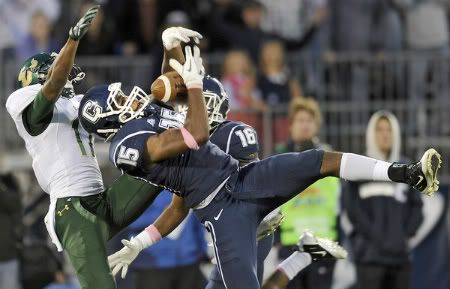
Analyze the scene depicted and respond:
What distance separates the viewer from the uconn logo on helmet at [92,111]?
6.84 m

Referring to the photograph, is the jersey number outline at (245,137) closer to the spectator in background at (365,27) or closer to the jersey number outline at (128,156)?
the jersey number outline at (128,156)

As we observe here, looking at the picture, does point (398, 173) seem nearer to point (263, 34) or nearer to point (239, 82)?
point (239, 82)

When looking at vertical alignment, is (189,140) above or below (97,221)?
above

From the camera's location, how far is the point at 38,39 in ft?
39.6

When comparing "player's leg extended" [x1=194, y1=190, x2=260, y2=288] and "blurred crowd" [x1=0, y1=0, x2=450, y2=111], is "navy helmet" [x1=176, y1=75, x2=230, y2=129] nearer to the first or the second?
"player's leg extended" [x1=194, y1=190, x2=260, y2=288]

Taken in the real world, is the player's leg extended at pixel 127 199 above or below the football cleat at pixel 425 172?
below

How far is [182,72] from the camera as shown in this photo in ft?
21.4

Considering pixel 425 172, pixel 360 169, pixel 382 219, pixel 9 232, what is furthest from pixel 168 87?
pixel 9 232

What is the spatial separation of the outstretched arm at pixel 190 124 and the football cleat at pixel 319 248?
5.42 ft

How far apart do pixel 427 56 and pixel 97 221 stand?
224 inches

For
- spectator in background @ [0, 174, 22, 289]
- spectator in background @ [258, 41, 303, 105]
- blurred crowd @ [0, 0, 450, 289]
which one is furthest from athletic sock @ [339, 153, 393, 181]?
spectator in background @ [258, 41, 303, 105]

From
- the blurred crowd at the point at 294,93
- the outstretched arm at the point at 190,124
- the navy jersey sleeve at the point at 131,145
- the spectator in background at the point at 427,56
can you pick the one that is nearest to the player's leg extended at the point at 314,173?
the outstretched arm at the point at 190,124

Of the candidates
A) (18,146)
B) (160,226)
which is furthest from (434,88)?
(160,226)

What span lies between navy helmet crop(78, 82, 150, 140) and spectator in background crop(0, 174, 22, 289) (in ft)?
11.5
